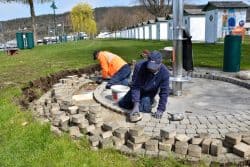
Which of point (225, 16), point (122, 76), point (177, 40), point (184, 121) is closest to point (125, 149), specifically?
point (184, 121)

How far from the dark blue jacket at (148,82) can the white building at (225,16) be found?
18541mm

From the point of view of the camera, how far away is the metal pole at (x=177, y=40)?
6.56 metres

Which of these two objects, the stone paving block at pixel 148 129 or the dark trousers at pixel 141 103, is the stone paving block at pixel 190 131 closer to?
the stone paving block at pixel 148 129

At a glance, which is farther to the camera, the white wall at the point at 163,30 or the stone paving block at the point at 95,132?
the white wall at the point at 163,30

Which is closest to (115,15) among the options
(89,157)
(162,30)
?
(162,30)

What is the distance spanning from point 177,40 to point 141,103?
5.85 ft

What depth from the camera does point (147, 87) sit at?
5.61 metres

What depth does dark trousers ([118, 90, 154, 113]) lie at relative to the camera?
5.59 metres

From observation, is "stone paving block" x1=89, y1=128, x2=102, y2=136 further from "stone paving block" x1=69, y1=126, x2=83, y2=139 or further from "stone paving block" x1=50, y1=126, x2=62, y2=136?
"stone paving block" x1=50, y1=126, x2=62, y2=136

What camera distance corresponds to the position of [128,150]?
4.24m

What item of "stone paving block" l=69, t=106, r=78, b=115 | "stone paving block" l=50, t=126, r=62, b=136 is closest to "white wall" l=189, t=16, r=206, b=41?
"stone paving block" l=69, t=106, r=78, b=115

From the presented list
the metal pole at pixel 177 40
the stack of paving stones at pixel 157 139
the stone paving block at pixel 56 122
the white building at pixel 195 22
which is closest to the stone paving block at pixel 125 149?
the stack of paving stones at pixel 157 139

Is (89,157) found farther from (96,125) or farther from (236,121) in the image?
(236,121)

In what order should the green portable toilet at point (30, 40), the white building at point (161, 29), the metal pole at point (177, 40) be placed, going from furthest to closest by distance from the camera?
the white building at point (161, 29) < the green portable toilet at point (30, 40) < the metal pole at point (177, 40)
